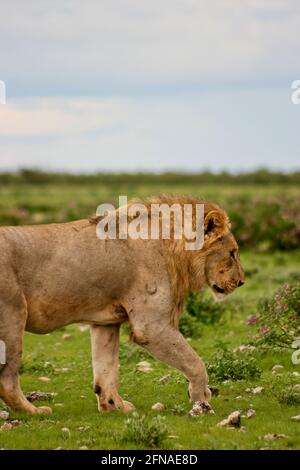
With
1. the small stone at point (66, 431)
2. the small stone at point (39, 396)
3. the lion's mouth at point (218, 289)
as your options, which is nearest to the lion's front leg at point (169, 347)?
the lion's mouth at point (218, 289)

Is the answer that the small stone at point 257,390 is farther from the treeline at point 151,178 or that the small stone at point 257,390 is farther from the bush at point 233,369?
the treeline at point 151,178

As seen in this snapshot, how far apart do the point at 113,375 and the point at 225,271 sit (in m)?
1.62

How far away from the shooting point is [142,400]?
10.6 meters

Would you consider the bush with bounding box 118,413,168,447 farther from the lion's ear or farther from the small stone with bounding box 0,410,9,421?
the lion's ear

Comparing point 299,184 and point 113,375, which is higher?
point 299,184


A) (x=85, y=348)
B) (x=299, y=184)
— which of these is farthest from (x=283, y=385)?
(x=299, y=184)

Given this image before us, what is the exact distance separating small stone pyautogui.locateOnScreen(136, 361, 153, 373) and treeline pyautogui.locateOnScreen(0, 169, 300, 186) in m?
58.8

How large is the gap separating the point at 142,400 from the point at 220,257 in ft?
5.82

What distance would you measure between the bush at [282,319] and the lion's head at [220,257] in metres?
1.16

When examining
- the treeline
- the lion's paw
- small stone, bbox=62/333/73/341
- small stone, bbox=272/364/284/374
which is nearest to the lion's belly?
the lion's paw
